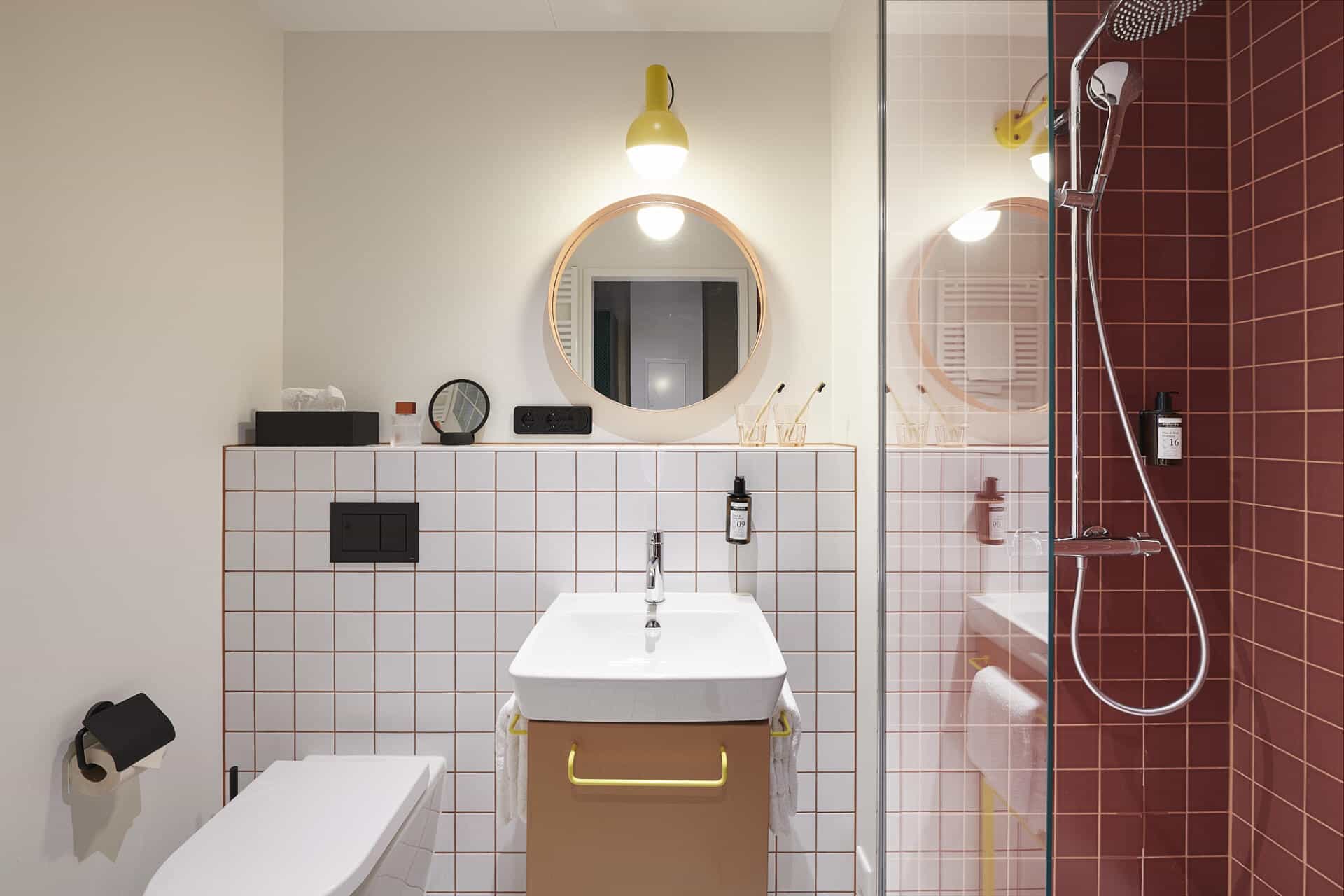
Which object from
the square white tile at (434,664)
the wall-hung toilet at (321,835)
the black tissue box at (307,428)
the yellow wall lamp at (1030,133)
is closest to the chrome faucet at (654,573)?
the square white tile at (434,664)

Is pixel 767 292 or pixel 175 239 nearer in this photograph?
pixel 175 239

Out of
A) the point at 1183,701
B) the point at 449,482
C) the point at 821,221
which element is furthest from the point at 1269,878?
the point at 449,482

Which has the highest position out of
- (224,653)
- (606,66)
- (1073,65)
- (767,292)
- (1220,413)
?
(606,66)

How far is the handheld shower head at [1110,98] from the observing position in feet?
4.11

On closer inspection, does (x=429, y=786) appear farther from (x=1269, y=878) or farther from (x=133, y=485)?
(x=1269, y=878)

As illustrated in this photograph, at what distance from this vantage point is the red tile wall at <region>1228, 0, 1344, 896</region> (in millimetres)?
1210

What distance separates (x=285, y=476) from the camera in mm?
1613

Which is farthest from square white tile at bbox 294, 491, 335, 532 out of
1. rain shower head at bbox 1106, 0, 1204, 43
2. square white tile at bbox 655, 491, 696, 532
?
rain shower head at bbox 1106, 0, 1204, 43

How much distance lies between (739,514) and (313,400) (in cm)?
108

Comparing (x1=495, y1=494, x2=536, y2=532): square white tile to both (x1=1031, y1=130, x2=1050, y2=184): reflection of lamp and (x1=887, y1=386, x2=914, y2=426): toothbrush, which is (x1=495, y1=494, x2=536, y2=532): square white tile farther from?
(x1=1031, y1=130, x2=1050, y2=184): reflection of lamp

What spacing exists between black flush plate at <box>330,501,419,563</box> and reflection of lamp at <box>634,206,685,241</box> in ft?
3.00

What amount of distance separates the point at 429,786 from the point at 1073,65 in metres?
1.83

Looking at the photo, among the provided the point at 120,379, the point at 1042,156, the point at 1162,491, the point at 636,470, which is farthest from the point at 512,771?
the point at 1162,491

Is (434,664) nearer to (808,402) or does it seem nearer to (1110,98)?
(808,402)
